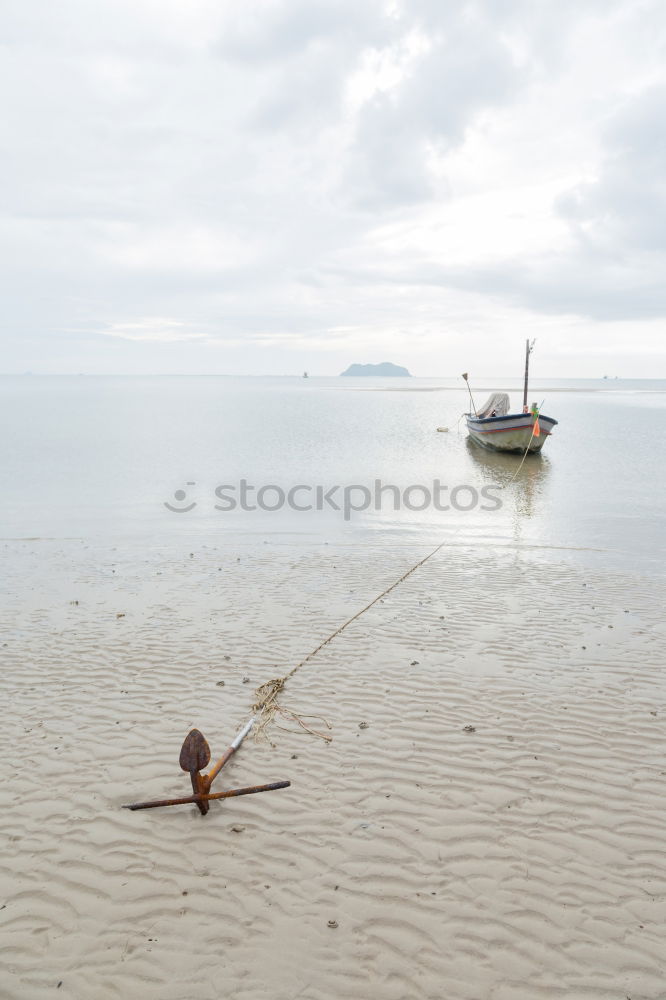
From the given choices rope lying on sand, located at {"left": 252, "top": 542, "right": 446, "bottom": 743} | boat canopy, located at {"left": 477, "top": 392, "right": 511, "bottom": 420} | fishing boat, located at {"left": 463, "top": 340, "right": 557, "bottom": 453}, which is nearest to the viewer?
rope lying on sand, located at {"left": 252, "top": 542, "right": 446, "bottom": 743}

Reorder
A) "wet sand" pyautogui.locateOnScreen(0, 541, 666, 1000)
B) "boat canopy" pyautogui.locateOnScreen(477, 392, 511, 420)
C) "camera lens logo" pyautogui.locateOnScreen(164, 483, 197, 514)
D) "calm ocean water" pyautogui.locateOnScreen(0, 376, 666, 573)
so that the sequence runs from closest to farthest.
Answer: "wet sand" pyautogui.locateOnScreen(0, 541, 666, 1000)
"calm ocean water" pyautogui.locateOnScreen(0, 376, 666, 573)
"camera lens logo" pyautogui.locateOnScreen(164, 483, 197, 514)
"boat canopy" pyautogui.locateOnScreen(477, 392, 511, 420)

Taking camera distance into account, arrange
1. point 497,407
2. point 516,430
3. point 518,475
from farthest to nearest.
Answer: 1. point 497,407
2. point 516,430
3. point 518,475

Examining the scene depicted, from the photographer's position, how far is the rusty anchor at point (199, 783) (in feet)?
16.3

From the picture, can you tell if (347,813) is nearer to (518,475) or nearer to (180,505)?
(180,505)

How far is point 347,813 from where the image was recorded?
207 inches

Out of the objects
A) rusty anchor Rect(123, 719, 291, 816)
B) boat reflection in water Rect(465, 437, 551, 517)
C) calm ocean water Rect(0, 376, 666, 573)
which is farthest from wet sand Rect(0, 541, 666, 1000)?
boat reflection in water Rect(465, 437, 551, 517)

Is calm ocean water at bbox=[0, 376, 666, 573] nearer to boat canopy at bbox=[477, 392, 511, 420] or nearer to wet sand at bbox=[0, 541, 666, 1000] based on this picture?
boat canopy at bbox=[477, 392, 511, 420]

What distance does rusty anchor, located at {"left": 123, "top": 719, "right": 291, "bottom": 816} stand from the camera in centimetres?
498

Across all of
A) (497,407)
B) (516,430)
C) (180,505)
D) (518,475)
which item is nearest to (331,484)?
(180,505)

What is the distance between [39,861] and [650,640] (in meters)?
8.18

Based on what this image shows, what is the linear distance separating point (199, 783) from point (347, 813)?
1302 millimetres

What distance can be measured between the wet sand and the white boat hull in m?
25.5

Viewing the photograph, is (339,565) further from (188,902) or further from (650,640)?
(188,902)

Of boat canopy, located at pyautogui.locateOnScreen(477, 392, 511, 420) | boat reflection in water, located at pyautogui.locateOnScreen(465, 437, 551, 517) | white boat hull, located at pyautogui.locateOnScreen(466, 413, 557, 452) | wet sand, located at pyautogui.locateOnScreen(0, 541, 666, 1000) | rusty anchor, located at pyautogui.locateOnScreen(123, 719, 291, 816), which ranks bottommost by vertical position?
wet sand, located at pyautogui.locateOnScreen(0, 541, 666, 1000)
